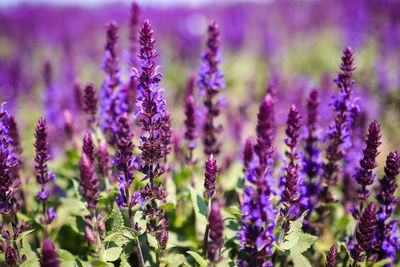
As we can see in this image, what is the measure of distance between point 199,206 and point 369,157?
5.85ft

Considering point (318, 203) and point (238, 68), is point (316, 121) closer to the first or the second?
point (318, 203)

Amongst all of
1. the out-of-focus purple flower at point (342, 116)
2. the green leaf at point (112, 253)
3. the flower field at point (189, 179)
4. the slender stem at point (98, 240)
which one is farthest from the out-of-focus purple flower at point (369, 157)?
the slender stem at point (98, 240)

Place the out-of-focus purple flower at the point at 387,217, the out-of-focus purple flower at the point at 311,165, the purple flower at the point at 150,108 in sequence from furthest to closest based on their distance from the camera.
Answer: the out-of-focus purple flower at the point at 311,165
the out-of-focus purple flower at the point at 387,217
the purple flower at the point at 150,108

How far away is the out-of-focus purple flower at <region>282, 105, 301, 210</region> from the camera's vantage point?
3.51 m

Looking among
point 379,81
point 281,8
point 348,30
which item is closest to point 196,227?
point 379,81

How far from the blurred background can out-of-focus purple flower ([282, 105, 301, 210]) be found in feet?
4.74

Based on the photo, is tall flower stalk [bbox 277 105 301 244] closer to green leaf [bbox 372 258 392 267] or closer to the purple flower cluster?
the purple flower cluster

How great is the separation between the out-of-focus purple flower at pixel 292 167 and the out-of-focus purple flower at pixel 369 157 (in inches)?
24.5

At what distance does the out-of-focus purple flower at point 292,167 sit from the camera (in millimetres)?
3506

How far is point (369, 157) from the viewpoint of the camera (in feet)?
12.3

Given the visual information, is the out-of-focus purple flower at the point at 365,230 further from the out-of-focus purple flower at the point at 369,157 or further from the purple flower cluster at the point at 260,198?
the purple flower cluster at the point at 260,198

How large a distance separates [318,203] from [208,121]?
172 cm

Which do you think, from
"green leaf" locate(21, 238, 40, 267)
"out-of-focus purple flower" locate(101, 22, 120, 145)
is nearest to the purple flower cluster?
"green leaf" locate(21, 238, 40, 267)

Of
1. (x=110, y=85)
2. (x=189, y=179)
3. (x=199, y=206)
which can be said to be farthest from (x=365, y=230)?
(x=110, y=85)
